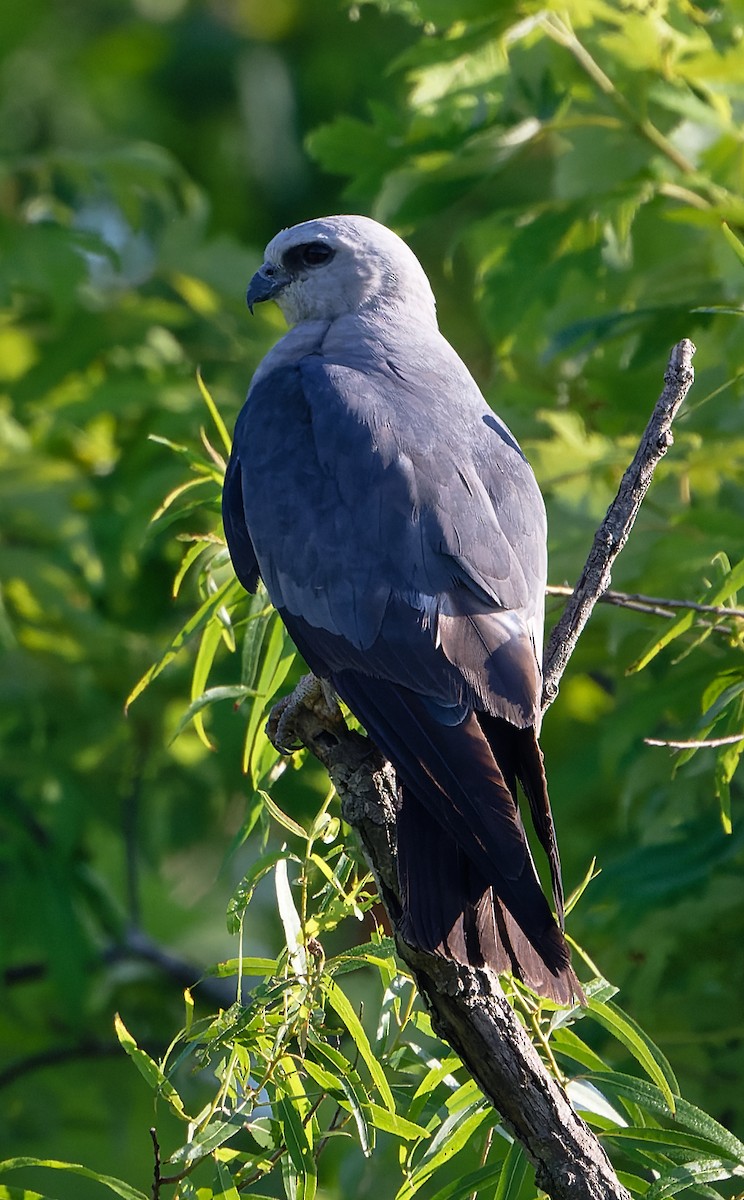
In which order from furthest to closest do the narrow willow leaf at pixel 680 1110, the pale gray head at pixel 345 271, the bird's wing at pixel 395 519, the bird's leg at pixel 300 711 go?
the pale gray head at pixel 345 271 → the bird's leg at pixel 300 711 → the bird's wing at pixel 395 519 → the narrow willow leaf at pixel 680 1110

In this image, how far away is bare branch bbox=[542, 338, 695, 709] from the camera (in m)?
3.08

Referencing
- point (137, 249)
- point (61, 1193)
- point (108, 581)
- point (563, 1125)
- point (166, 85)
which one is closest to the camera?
point (563, 1125)

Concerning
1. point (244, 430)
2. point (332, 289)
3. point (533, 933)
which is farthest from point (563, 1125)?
point (332, 289)

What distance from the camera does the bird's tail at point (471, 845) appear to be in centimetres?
264

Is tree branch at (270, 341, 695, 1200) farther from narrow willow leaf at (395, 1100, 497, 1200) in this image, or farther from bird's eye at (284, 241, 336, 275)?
bird's eye at (284, 241, 336, 275)

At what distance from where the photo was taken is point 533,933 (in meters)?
2.65

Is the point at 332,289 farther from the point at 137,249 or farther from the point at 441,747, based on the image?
the point at 137,249

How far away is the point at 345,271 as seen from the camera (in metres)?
4.56

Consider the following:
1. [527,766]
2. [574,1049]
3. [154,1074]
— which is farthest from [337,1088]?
[527,766]

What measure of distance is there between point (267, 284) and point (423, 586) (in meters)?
1.85

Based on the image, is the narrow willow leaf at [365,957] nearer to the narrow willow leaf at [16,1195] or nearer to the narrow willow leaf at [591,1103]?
the narrow willow leaf at [591,1103]

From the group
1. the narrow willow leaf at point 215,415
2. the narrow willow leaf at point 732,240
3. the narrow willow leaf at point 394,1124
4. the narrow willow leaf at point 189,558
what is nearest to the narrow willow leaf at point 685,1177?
A: the narrow willow leaf at point 394,1124

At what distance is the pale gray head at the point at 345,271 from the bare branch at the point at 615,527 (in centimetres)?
155

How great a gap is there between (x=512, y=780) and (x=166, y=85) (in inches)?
476
